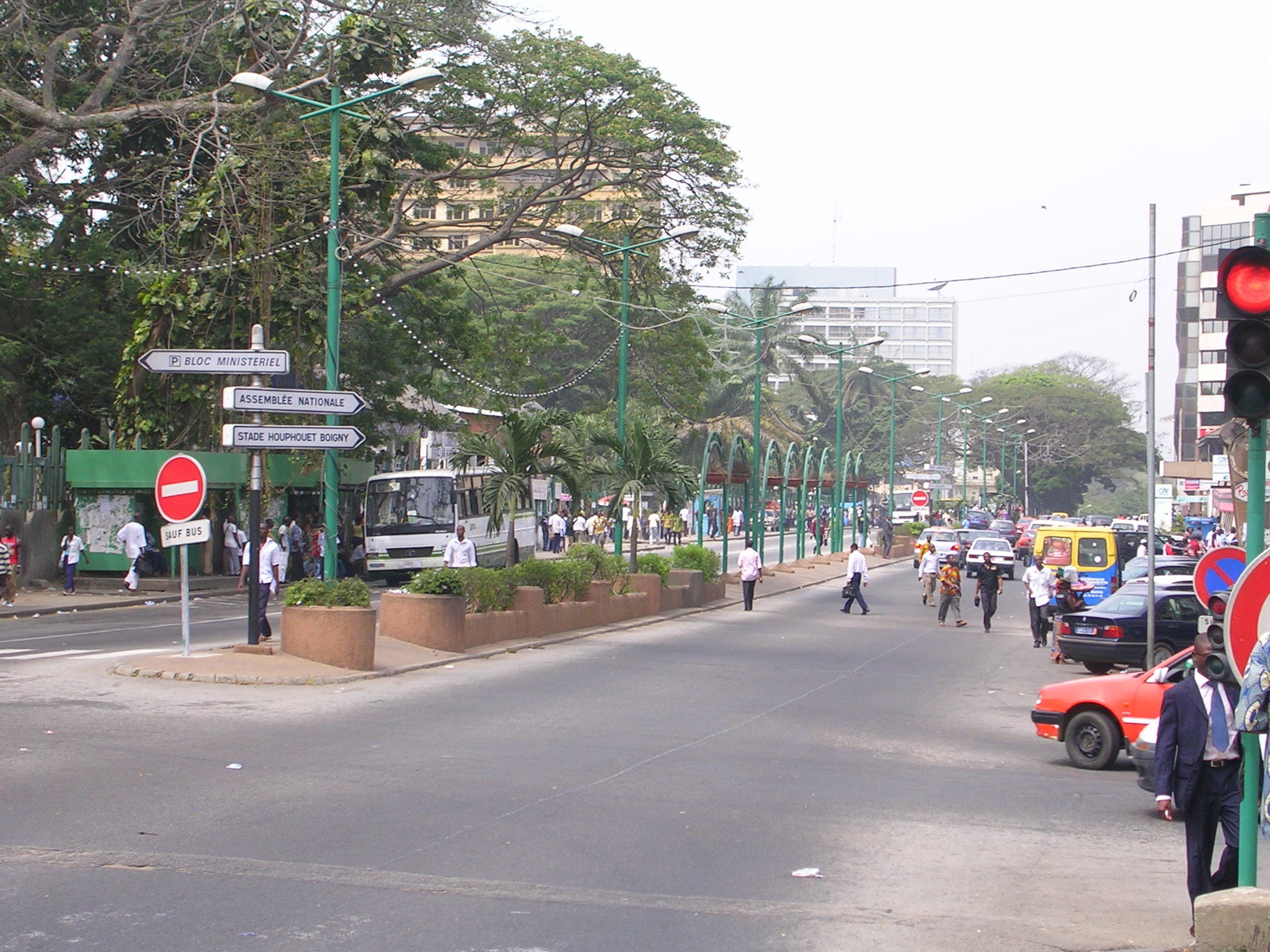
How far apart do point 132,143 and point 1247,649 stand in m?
34.1

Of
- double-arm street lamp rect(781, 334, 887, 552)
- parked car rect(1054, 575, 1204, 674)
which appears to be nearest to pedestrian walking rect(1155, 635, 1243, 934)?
parked car rect(1054, 575, 1204, 674)

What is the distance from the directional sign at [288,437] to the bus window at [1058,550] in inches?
874

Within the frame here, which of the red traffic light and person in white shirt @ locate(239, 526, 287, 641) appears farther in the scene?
person in white shirt @ locate(239, 526, 287, 641)

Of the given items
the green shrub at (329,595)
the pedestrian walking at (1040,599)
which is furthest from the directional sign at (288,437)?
the pedestrian walking at (1040,599)

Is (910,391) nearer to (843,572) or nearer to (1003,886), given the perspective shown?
(843,572)

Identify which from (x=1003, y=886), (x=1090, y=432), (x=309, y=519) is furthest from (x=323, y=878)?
(x=1090, y=432)

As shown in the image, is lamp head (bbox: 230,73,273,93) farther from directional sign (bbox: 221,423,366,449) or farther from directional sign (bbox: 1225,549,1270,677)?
directional sign (bbox: 1225,549,1270,677)

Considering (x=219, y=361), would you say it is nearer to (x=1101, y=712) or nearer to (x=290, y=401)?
(x=290, y=401)

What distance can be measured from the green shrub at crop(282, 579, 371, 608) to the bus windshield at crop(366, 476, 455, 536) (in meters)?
19.1

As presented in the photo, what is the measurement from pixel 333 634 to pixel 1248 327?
12.1 metres

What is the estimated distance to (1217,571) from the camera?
1169 centimetres

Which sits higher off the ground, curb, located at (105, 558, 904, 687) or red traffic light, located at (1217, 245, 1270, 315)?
red traffic light, located at (1217, 245, 1270, 315)

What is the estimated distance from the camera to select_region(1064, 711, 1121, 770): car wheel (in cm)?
1248

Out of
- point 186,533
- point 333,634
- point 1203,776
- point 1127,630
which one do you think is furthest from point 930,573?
point 1203,776
